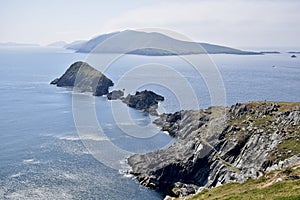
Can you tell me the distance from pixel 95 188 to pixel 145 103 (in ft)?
287

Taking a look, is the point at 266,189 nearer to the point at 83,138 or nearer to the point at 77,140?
the point at 77,140

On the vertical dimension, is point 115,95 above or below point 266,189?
below

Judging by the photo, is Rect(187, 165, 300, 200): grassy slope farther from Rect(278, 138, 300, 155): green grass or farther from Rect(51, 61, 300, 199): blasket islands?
Rect(278, 138, 300, 155): green grass

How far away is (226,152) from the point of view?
2953 inches

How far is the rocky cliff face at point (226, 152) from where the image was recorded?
220ft

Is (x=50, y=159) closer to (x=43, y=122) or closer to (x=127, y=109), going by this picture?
(x=43, y=122)

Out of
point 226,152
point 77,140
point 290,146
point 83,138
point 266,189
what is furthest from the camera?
point 83,138

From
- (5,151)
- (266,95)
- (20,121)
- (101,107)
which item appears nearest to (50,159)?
(5,151)

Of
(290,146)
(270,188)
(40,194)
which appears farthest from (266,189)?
(40,194)

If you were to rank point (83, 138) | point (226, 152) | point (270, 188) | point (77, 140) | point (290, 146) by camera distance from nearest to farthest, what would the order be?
point (270, 188) < point (290, 146) < point (226, 152) < point (77, 140) < point (83, 138)

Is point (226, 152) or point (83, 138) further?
point (83, 138)

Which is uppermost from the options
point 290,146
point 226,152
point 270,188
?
point 270,188

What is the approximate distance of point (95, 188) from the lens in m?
67.6

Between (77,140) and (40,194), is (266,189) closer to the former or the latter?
(40,194)
